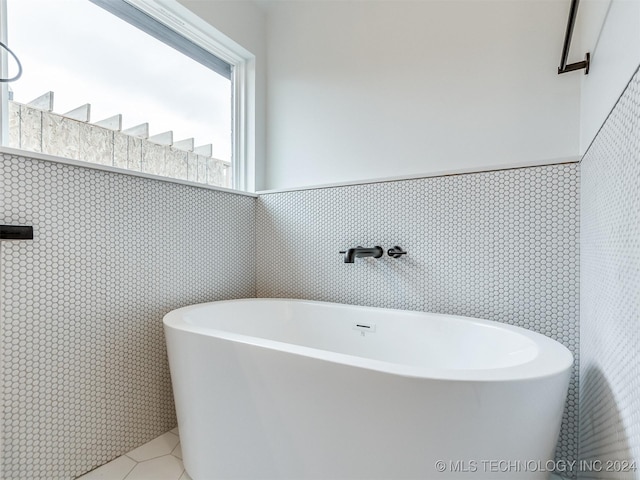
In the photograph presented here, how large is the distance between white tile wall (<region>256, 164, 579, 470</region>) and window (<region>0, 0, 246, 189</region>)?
0.66 meters

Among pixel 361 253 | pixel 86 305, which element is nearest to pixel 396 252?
pixel 361 253

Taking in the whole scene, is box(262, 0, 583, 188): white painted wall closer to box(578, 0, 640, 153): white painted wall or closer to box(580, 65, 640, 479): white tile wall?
box(578, 0, 640, 153): white painted wall

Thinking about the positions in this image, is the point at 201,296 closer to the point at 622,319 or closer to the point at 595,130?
the point at 622,319

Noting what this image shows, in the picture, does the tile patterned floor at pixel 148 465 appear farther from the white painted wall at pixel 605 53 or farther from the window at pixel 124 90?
the white painted wall at pixel 605 53

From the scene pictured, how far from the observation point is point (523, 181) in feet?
4.76

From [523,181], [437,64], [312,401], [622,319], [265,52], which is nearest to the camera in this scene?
[622,319]

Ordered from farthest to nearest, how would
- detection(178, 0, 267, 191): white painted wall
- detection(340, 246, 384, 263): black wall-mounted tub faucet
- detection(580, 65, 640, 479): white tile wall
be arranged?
detection(178, 0, 267, 191): white painted wall → detection(340, 246, 384, 263): black wall-mounted tub faucet → detection(580, 65, 640, 479): white tile wall

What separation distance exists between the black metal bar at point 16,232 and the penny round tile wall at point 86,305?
0.03 metres

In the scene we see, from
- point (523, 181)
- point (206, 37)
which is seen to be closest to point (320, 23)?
point (206, 37)

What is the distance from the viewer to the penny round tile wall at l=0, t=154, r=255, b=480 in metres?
1.16

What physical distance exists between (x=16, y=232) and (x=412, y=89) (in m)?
1.92

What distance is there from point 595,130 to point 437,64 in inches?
36.1

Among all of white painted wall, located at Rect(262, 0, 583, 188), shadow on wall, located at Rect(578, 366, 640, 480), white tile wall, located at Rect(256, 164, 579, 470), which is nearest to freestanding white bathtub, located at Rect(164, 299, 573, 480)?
shadow on wall, located at Rect(578, 366, 640, 480)

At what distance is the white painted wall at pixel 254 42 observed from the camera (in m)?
2.06
